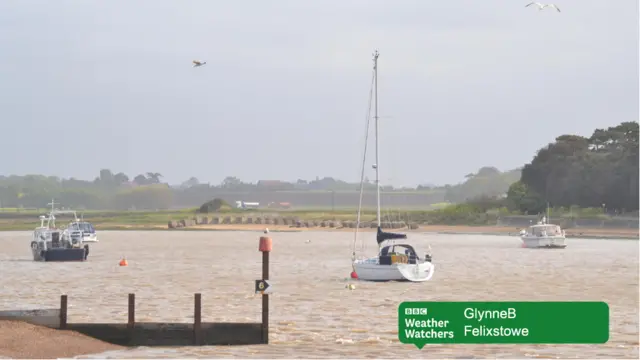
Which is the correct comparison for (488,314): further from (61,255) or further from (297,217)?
(297,217)

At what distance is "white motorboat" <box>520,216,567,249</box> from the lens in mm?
95500

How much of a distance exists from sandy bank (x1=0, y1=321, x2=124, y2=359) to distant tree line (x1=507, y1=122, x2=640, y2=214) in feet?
361

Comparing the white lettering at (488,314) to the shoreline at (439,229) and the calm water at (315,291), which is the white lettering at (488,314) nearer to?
the calm water at (315,291)

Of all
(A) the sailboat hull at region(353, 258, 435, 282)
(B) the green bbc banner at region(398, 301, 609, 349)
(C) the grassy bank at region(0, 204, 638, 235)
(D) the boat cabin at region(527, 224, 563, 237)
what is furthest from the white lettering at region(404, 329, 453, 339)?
(C) the grassy bank at region(0, 204, 638, 235)

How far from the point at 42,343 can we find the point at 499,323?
451 inches

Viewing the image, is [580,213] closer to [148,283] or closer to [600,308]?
[148,283]

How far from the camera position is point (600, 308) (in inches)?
1104

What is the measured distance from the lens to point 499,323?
2745 cm

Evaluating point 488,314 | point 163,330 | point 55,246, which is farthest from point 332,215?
point 488,314

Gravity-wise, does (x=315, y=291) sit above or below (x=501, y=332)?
below

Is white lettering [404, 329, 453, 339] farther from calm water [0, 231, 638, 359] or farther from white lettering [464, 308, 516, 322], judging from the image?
calm water [0, 231, 638, 359]

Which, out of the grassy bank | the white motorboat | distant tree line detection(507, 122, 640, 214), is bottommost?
the white motorboat

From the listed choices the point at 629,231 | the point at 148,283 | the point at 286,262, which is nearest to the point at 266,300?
the point at 148,283

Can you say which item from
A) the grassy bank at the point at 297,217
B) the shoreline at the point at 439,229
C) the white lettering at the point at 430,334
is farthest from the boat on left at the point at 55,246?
the grassy bank at the point at 297,217
